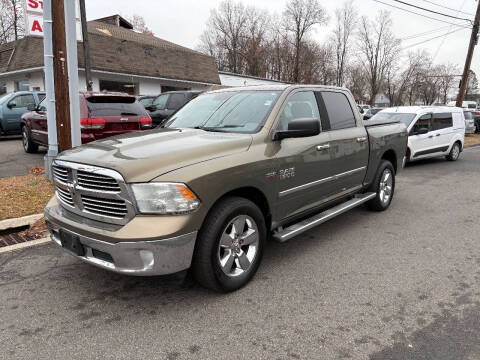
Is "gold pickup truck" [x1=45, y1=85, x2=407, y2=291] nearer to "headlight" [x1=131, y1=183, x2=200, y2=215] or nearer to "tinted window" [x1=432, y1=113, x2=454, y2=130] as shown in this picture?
"headlight" [x1=131, y1=183, x2=200, y2=215]

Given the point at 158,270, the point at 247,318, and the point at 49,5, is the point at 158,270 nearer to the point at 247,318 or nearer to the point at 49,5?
the point at 247,318

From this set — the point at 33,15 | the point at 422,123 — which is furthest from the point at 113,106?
the point at 422,123

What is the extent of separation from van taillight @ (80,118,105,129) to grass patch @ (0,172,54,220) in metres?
1.30

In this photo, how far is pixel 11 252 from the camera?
4.26 m

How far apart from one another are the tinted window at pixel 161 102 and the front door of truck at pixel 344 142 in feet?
31.0

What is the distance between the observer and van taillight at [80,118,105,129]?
785 cm

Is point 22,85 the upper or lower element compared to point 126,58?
lower

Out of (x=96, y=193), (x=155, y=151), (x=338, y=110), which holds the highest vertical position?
(x=338, y=110)

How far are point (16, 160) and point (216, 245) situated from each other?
334 inches

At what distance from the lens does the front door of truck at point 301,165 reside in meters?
3.73

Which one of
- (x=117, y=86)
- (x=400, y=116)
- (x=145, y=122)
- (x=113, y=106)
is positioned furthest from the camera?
(x=117, y=86)

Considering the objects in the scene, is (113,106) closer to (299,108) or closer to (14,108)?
(299,108)

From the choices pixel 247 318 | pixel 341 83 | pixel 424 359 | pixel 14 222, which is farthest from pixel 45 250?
pixel 341 83

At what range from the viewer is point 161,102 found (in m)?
13.8
